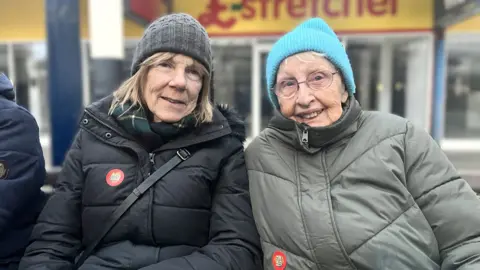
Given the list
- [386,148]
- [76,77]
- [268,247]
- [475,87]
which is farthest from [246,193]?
[475,87]

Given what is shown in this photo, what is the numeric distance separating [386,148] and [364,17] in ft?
27.3

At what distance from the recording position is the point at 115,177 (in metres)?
1.96

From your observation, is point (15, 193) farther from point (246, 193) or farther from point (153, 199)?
point (246, 193)

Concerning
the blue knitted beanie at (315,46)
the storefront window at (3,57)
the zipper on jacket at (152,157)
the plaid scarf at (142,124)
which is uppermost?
the storefront window at (3,57)

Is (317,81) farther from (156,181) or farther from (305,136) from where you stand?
(156,181)

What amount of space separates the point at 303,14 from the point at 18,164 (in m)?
8.33

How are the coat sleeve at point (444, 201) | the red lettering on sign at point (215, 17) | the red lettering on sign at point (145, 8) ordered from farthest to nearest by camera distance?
the red lettering on sign at point (215, 17), the red lettering on sign at point (145, 8), the coat sleeve at point (444, 201)

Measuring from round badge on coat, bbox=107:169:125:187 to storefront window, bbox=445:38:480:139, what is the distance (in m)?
9.51

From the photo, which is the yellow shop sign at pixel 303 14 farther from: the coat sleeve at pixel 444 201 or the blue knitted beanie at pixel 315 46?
the coat sleeve at pixel 444 201

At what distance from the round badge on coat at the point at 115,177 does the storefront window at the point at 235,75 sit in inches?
314

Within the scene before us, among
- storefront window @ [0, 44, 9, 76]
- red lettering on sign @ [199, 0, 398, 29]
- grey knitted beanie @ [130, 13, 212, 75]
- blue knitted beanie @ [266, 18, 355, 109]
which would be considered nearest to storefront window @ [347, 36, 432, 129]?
red lettering on sign @ [199, 0, 398, 29]

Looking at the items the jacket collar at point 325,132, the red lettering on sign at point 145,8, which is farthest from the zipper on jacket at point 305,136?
the red lettering on sign at point 145,8

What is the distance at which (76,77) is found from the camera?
5.48 meters

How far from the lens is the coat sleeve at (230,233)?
6.04 ft
